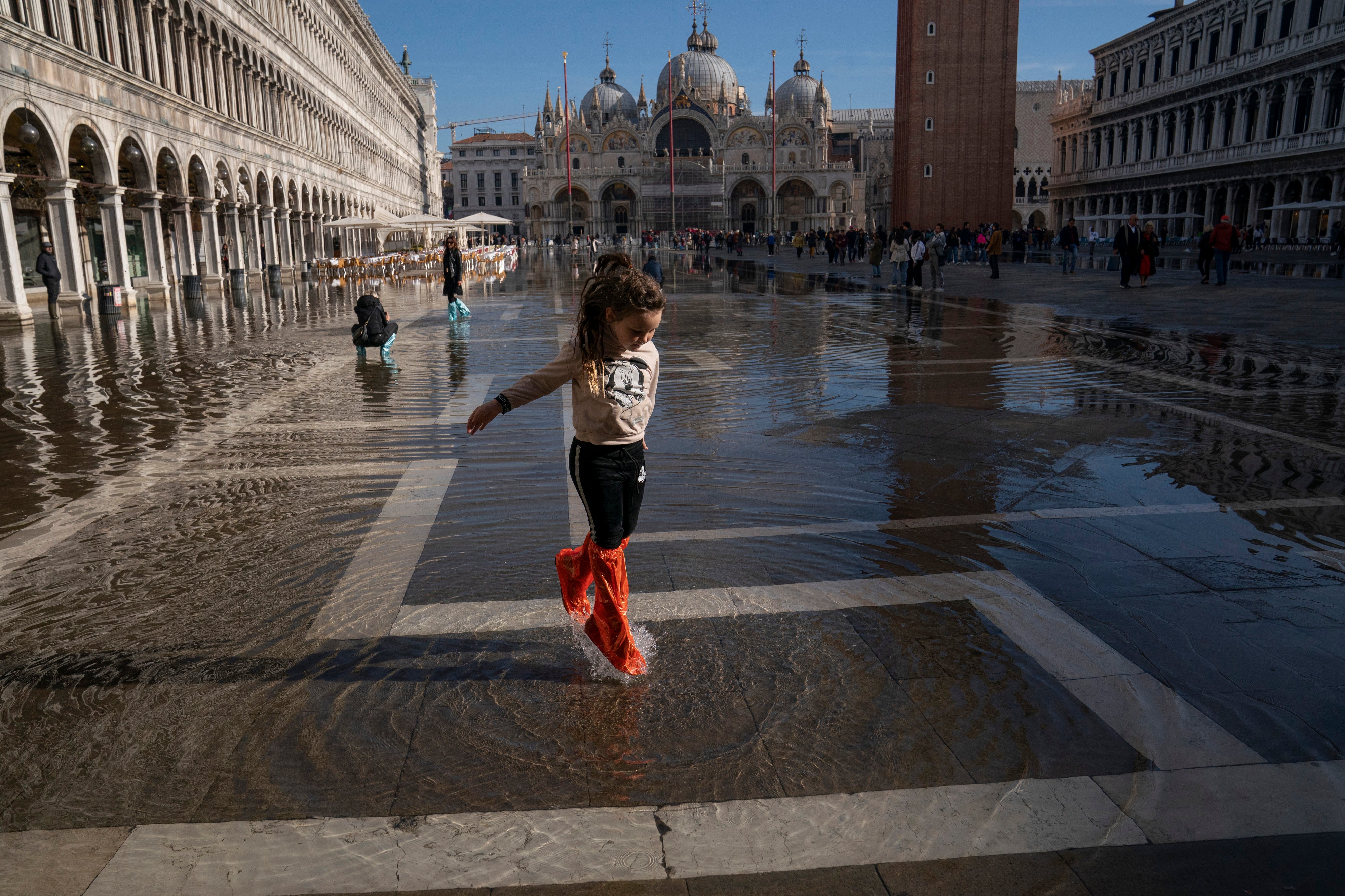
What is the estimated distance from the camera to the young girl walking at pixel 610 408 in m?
3.28

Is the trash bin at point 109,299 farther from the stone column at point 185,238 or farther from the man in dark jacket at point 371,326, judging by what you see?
the man in dark jacket at point 371,326

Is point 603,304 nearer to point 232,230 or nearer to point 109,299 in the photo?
point 109,299

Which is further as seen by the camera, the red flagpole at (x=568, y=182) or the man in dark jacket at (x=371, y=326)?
the red flagpole at (x=568, y=182)

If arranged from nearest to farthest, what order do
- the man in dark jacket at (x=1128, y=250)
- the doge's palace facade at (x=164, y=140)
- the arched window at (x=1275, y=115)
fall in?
1. the doge's palace facade at (x=164, y=140)
2. the man in dark jacket at (x=1128, y=250)
3. the arched window at (x=1275, y=115)

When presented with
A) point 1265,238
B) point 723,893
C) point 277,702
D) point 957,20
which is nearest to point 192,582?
point 277,702

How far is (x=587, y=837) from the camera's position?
8.46 ft

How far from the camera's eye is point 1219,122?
51156 millimetres

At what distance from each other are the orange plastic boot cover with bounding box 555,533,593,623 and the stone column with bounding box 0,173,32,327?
16886mm

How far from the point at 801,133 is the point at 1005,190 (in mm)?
56860

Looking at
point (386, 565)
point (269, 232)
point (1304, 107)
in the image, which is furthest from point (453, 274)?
point (1304, 107)

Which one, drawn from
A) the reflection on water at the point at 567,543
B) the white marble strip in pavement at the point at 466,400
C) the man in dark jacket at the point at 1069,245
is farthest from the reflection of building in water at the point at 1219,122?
the white marble strip in pavement at the point at 466,400

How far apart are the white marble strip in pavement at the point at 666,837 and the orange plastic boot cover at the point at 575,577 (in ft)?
3.68

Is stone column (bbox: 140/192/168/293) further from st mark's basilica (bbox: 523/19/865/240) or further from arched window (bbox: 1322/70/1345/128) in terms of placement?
st mark's basilica (bbox: 523/19/865/240)

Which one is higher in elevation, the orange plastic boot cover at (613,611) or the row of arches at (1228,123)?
the row of arches at (1228,123)
